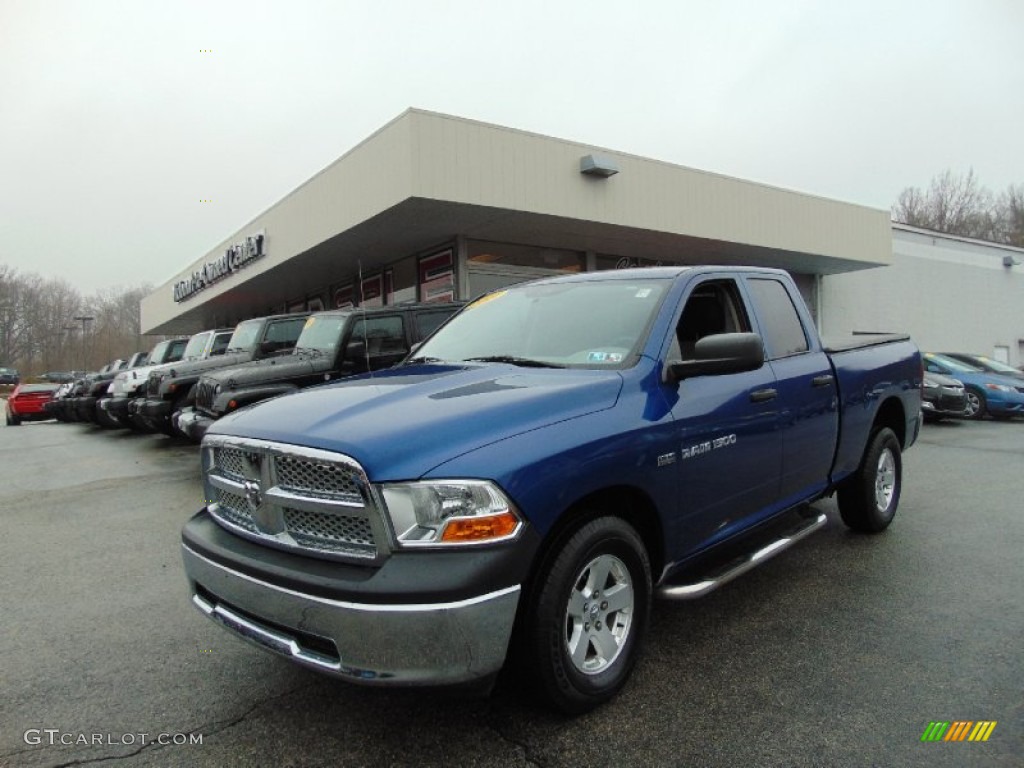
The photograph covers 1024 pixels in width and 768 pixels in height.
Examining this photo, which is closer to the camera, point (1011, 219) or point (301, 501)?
point (301, 501)

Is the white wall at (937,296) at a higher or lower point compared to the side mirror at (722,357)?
higher

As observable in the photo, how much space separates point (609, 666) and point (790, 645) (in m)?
1.12

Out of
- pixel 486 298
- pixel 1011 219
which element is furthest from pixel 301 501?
pixel 1011 219

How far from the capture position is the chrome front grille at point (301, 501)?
2322 mm

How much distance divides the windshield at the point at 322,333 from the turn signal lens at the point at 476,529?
261 inches

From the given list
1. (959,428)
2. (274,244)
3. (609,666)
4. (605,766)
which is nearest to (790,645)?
(609,666)

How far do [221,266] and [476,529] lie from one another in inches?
943

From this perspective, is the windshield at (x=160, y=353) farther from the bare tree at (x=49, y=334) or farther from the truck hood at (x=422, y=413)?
the bare tree at (x=49, y=334)

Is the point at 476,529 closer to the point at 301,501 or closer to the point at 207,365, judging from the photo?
the point at 301,501

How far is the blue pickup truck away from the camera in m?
2.24

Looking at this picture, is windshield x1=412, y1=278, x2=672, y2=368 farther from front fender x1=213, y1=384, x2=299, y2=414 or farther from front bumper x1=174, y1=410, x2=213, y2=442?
front bumper x1=174, y1=410, x2=213, y2=442

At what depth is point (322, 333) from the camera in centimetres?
888

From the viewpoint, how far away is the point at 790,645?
3.28 meters

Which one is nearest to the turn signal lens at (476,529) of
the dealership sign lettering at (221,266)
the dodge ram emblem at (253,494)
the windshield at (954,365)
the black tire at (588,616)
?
the black tire at (588,616)
